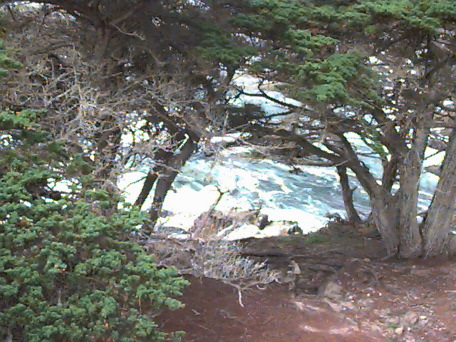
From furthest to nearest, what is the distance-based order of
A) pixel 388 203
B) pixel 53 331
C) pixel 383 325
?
1. pixel 388 203
2. pixel 383 325
3. pixel 53 331

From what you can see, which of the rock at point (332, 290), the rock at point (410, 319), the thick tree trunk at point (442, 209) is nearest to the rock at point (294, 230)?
the thick tree trunk at point (442, 209)

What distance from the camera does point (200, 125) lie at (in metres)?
6.76

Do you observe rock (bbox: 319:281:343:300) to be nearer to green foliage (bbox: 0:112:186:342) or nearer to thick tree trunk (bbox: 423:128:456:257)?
thick tree trunk (bbox: 423:128:456:257)

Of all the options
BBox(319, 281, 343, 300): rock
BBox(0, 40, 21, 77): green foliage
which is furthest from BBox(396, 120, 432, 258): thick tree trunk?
BBox(0, 40, 21, 77): green foliage

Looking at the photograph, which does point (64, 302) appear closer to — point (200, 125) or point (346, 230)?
point (200, 125)

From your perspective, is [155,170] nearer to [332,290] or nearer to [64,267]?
[332,290]

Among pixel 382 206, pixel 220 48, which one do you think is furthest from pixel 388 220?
pixel 220 48

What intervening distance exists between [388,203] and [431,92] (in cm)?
231

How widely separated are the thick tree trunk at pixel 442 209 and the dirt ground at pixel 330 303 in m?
0.28

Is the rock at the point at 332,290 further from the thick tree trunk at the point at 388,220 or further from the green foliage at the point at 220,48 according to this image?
the green foliage at the point at 220,48

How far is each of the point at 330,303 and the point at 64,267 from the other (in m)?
4.84

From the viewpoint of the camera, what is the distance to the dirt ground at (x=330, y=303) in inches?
261

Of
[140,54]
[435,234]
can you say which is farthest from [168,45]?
[435,234]

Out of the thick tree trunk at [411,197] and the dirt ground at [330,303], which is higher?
the thick tree trunk at [411,197]
